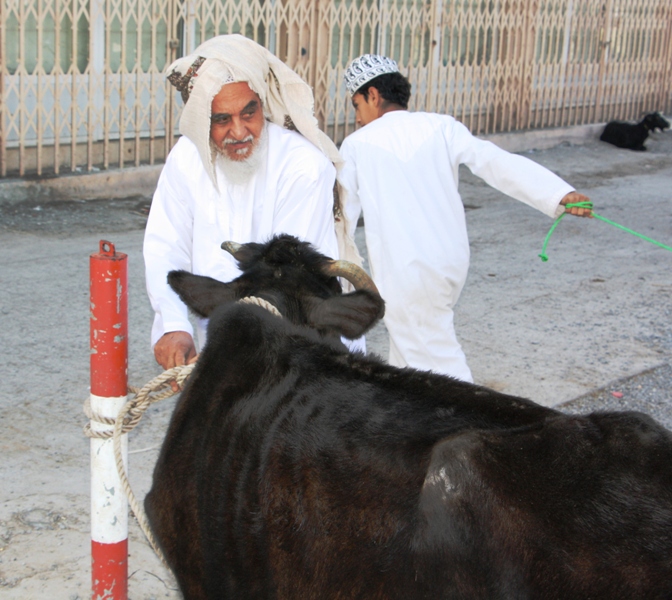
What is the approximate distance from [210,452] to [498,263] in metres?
5.37

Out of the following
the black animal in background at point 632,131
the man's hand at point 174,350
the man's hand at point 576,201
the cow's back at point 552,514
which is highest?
the man's hand at point 576,201

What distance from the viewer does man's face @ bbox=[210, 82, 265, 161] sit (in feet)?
10.7

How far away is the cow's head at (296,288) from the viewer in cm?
282

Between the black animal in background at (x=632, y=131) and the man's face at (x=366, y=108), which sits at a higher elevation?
the man's face at (x=366, y=108)

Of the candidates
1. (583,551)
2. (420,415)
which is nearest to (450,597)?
(583,551)

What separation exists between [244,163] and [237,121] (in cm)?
15

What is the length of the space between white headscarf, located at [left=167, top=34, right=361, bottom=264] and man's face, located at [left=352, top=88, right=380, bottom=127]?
52.6 inches

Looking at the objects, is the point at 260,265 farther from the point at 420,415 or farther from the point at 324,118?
the point at 324,118

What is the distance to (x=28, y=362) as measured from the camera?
16.2 feet

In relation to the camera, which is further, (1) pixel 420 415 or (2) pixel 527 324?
(2) pixel 527 324

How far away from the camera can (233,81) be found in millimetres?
3234

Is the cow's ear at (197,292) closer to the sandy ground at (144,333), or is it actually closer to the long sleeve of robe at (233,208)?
the long sleeve of robe at (233,208)

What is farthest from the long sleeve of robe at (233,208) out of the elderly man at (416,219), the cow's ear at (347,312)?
the elderly man at (416,219)

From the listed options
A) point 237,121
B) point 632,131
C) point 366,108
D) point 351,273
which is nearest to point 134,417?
point 351,273
